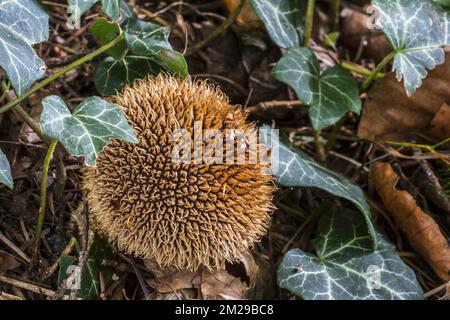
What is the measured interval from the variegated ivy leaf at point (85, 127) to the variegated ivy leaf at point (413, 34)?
3.20ft

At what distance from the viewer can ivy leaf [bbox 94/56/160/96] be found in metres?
2.02

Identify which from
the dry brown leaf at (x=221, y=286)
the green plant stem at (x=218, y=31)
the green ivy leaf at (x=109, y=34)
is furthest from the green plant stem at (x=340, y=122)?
the green ivy leaf at (x=109, y=34)

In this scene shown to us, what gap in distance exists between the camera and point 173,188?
1678mm

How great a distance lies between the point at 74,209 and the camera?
80.4 inches

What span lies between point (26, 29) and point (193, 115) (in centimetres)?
53

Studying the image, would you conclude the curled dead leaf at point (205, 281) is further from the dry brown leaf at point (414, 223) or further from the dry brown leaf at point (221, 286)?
the dry brown leaf at point (414, 223)

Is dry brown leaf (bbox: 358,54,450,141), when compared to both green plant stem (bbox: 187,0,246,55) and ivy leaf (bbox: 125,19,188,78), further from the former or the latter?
ivy leaf (bbox: 125,19,188,78)

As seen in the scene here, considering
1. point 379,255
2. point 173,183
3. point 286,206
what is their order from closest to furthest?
point 173,183
point 379,255
point 286,206

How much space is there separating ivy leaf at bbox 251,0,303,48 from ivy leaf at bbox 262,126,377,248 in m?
0.43

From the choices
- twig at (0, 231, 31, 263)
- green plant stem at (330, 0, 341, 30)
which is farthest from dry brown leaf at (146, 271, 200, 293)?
green plant stem at (330, 0, 341, 30)

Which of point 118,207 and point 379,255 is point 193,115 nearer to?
point 118,207

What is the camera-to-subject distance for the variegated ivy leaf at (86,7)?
1.70 metres

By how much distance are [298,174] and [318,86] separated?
16.7 inches
